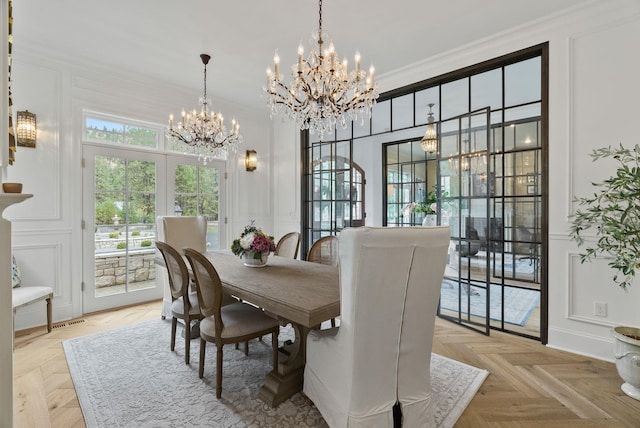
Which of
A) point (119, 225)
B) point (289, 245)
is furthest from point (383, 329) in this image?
point (119, 225)

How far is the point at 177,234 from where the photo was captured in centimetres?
343

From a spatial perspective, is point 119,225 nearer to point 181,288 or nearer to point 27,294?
point 27,294

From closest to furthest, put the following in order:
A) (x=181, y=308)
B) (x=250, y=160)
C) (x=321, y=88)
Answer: (x=321, y=88), (x=181, y=308), (x=250, y=160)

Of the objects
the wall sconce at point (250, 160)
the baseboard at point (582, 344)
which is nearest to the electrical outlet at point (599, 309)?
the baseboard at point (582, 344)

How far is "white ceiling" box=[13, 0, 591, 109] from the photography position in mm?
2539

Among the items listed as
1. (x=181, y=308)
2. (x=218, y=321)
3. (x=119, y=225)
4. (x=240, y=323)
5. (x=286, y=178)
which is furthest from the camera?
(x=286, y=178)

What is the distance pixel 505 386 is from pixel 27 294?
404 centimetres

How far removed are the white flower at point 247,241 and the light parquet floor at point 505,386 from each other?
1438 millimetres

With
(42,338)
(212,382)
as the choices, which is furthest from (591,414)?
(42,338)

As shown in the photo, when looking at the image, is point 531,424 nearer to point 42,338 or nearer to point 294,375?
point 294,375

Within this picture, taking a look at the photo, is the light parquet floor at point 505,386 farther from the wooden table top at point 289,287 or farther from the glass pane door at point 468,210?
the wooden table top at point 289,287

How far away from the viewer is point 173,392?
2.07 m

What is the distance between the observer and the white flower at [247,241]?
258cm

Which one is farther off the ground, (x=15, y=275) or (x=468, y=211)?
(x=468, y=211)
